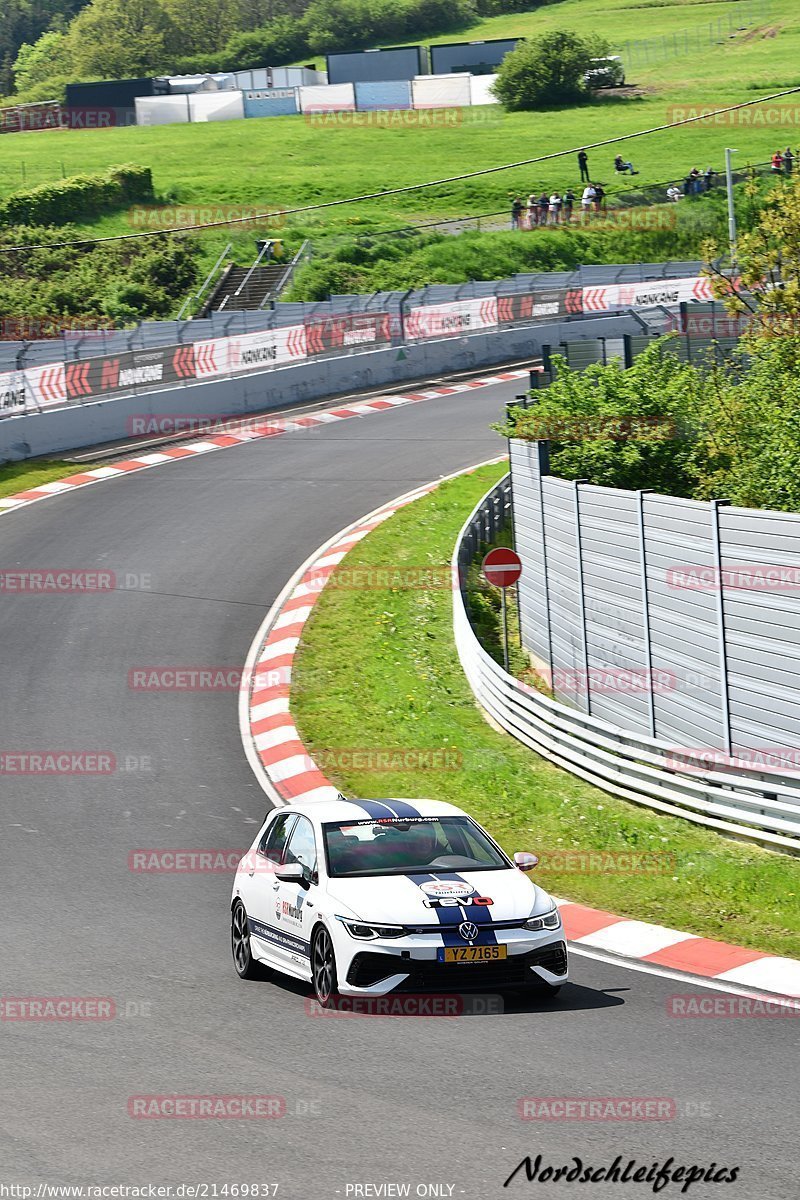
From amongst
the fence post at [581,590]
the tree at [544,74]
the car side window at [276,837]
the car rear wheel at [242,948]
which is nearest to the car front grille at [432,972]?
the car rear wheel at [242,948]

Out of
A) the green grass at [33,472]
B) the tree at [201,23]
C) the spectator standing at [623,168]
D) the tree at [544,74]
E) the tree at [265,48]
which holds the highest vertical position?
the tree at [201,23]

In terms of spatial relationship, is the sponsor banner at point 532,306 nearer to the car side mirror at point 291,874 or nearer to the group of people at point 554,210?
the group of people at point 554,210

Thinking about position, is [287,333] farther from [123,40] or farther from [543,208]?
[123,40]

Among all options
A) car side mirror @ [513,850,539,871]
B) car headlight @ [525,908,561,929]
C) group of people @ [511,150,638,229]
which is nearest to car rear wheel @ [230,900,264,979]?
car side mirror @ [513,850,539,871]

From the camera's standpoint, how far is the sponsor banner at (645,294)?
169 ft

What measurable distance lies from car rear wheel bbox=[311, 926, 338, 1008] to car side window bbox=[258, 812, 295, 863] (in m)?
1.29

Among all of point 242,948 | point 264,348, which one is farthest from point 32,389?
point 242,948

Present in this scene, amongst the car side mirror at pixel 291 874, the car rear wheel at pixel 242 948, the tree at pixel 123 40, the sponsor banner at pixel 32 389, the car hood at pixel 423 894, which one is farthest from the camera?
the tree at pixel 123 40

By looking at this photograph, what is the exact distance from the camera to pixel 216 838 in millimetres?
15766

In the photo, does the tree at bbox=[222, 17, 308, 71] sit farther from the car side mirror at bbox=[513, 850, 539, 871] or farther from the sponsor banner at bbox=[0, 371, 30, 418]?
the car side mirror at bbox=[513, 850, 539, 871]

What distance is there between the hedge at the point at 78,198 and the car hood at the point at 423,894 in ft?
230

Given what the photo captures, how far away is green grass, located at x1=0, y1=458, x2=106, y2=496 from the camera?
32.3m

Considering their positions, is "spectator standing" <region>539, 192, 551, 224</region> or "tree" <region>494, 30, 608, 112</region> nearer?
"spectator standing" <region>539, 192, 551, 224</region>

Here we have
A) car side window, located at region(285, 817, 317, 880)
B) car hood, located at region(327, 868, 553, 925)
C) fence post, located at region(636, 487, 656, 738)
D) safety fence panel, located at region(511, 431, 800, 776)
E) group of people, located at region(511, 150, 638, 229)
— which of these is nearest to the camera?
car hood, located at region(327, 868, 553, 925)
